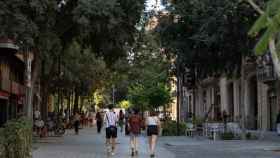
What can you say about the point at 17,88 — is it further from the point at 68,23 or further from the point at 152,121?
the point at 152,121

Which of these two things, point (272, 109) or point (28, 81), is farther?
point (272, 109)

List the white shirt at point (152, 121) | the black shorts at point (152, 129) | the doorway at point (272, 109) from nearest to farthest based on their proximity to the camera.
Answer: the black shorts at point (152, 129), the white shirt at point (152, 121), the doorway at point (272, 109)

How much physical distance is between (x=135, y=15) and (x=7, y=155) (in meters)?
14.3

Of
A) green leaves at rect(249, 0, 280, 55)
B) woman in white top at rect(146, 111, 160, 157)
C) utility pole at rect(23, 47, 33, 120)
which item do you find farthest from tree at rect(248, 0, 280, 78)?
utility pole at rect(23, 47, 33, 120)

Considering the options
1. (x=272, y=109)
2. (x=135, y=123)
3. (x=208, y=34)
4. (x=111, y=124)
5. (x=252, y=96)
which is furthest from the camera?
(x=252, y=96)

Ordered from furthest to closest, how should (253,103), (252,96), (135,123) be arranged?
(252,96) → (253,103) → (135,123)

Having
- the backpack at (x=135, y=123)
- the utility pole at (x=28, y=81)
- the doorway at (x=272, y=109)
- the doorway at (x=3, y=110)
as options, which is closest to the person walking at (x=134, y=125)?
the backpack at (x=135, y=123)

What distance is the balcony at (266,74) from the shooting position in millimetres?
41438

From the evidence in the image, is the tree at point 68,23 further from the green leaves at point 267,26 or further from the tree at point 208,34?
the green leaves at point 267,26

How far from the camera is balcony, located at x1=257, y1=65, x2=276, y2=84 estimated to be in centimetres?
4144

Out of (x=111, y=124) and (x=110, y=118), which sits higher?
(x=110, y=118)

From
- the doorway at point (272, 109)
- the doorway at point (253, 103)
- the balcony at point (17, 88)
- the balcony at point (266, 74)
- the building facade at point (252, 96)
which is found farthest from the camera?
the doorway at point (253, 103)

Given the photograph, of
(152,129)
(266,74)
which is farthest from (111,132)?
(266,74)

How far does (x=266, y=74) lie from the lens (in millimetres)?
42344
